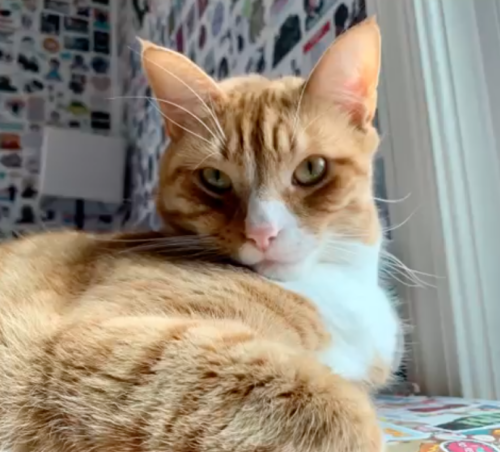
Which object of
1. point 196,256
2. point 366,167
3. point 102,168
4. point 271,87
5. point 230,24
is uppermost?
point 230,24

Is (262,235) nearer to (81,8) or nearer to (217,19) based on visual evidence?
(217,19)

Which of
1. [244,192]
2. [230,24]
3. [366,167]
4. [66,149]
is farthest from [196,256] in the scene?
[66,149]

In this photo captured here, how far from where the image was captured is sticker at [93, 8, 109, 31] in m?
2.96

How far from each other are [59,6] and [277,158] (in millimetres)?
2333

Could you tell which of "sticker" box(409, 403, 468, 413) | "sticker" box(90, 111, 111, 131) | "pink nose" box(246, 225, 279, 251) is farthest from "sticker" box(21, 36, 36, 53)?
"sticker" box(409, 403, 468, 413)

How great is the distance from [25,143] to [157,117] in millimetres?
625

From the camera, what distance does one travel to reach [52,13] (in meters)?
2.84

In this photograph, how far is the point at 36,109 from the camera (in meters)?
2.76

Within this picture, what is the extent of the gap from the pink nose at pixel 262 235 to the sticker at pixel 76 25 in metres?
2.34

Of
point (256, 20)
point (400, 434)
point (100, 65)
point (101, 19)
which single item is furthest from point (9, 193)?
point (400, 434)

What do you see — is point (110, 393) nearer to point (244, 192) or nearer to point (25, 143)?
point (244, 192)

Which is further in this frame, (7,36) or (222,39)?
(7,36)

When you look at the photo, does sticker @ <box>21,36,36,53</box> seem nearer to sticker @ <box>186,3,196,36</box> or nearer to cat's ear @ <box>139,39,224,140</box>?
sticker @ <box>186,3,196,36</box>

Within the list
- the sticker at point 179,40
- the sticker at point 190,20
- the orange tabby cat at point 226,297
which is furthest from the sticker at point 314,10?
the sticker at point 179,40
